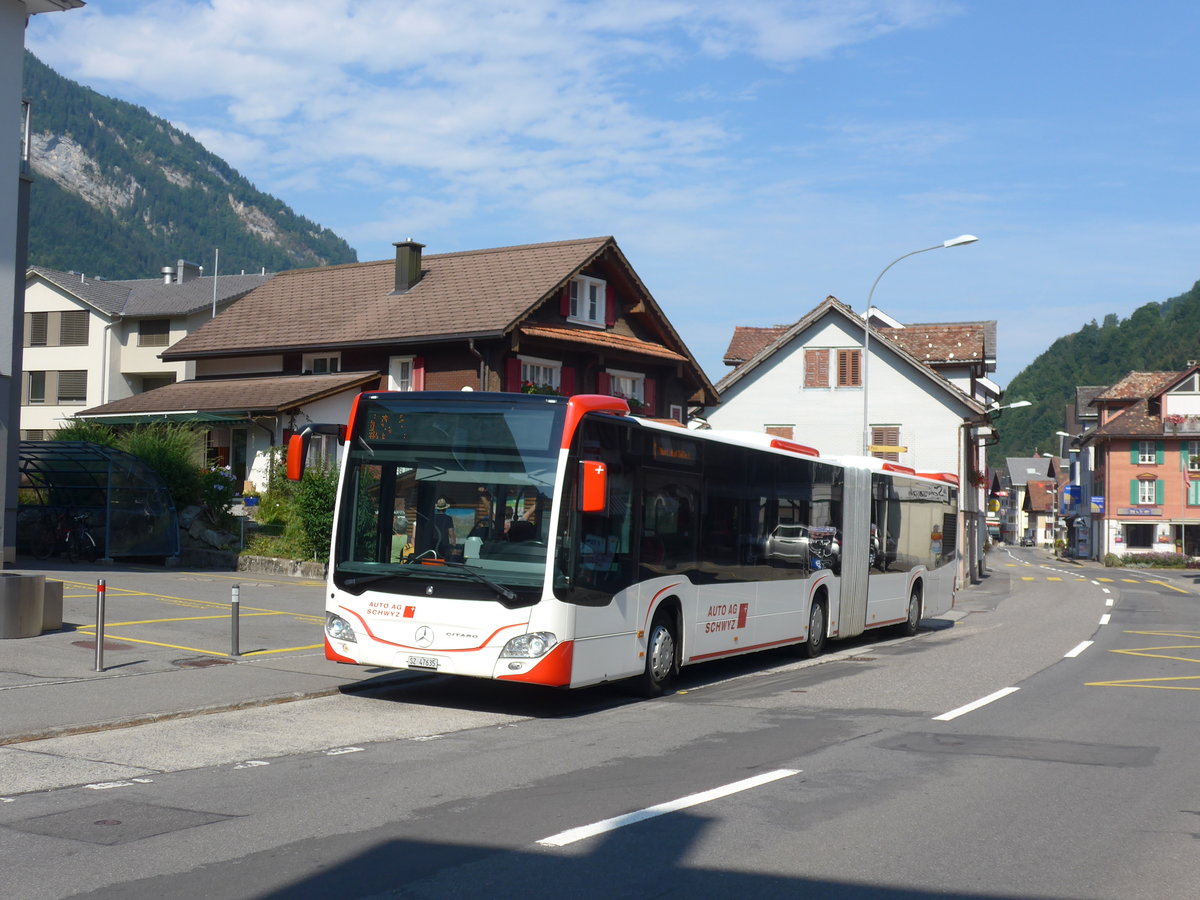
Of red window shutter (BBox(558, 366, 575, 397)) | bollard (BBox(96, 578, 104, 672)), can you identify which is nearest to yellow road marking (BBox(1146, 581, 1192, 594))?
red window shutter (BBox(558, 366, 575, 397))

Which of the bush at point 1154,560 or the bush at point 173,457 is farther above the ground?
the bush at point 173,457

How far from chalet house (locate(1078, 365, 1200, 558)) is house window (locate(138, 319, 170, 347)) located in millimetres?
57830

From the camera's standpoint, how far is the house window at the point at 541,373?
36.2 metres

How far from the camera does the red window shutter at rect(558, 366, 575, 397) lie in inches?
1484

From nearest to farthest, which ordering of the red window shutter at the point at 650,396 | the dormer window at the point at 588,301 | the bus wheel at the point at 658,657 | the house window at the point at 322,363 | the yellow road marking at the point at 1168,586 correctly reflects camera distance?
the bus wheel at the point at 658,657, the dormer window at the point at 588,301, the house window at the point at 322,363, the red window shutter at the point at 650,396, the yellow road marking at the point at 1168,586

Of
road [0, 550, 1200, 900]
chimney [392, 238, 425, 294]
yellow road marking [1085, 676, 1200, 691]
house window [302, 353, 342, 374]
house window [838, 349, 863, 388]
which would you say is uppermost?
chimney [392, 238, 425, 294]

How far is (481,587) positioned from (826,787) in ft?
12.8

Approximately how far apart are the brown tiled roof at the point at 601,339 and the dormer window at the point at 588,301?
0.37 m

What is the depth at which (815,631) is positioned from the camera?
17.9 meters

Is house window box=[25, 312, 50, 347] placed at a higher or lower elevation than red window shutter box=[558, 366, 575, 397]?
higher

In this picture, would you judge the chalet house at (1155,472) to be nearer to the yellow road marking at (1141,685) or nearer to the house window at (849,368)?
the house window at (849,368)

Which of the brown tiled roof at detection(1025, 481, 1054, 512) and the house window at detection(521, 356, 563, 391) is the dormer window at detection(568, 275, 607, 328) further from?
the brown tiled roof at detection(1025, 481, 1054, 512)

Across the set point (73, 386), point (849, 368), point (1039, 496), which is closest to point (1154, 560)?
point (849, 368)

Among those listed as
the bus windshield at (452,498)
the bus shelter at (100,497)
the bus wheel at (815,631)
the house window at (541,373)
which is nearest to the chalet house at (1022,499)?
the house window at (541,373)
